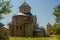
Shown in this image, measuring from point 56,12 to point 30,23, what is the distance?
48.1 ft

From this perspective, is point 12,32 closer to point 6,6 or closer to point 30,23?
point 30,23

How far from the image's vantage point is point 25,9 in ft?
175

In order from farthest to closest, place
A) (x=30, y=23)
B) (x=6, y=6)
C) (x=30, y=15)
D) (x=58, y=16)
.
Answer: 1. (x=30, y=15)
2. (x=30, y=23)
3. (x=58, y=16)
4. (x=6, y=6)

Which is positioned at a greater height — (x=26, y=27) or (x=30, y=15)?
(x=30, y=15)

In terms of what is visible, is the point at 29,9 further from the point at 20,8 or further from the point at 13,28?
the point at 13,28

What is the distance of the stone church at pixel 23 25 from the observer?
163ft

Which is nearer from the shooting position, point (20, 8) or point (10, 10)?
point (10, 10)

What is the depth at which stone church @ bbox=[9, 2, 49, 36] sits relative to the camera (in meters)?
49.6

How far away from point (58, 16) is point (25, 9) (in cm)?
2031

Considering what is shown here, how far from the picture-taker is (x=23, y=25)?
5056 cm

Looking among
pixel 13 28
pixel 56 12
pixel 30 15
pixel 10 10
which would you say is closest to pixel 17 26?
pixel 13 28

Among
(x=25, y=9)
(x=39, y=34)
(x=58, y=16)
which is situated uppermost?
(x=25, y=9)

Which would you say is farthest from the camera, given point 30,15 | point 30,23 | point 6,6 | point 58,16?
point 30,15

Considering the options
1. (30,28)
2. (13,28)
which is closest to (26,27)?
(30,28)
